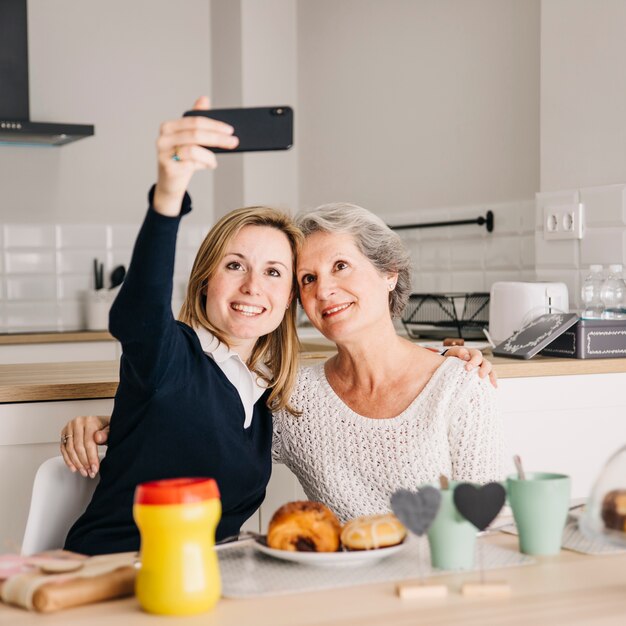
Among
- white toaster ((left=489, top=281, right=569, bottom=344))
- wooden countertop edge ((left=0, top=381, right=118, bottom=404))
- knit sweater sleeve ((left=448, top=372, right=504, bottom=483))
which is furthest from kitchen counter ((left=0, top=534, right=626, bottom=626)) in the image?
white toaster ((left=489, top=281, right=569, bottom=344))

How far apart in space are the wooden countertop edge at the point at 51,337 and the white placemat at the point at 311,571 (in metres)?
2.72

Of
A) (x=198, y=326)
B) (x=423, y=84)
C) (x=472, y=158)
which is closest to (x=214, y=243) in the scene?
(x=198, y=326)

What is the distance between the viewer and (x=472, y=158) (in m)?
3.66

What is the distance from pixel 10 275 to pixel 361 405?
2822mm

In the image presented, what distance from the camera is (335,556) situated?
3.64 ft

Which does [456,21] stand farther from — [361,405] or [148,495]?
[148,495]

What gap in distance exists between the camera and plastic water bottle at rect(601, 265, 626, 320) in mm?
2770

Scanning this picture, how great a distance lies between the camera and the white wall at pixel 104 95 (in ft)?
14.1

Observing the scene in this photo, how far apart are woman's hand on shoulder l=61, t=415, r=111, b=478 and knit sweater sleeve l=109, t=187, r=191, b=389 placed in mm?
209

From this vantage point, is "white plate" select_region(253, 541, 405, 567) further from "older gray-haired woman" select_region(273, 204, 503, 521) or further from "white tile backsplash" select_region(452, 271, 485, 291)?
"white tile backsplash" select_region(452, 271, 485, 291)

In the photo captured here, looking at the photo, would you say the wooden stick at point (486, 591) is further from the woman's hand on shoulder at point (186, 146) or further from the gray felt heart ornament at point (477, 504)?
the woman's hand on shoulder at point (186, 146)

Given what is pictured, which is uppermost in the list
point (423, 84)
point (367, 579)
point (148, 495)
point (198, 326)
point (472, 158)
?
point (423, 84)

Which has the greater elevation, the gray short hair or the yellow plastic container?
the gray short hair

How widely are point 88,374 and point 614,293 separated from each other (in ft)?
4.91
